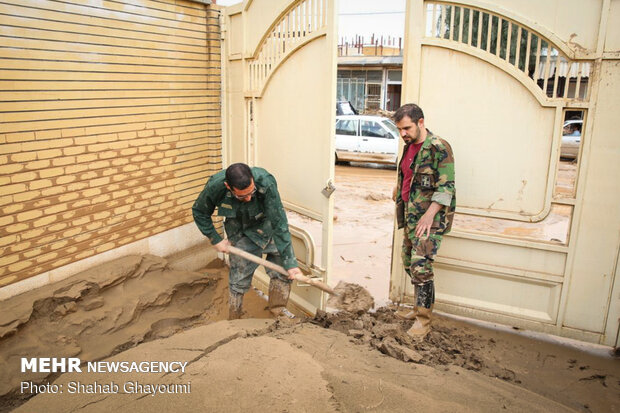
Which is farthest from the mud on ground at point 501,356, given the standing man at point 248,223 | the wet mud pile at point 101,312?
the wet mud pile at point 101,312

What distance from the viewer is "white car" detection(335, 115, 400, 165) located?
1345 centimetres

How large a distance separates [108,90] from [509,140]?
139 inches

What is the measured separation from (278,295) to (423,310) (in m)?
1.30

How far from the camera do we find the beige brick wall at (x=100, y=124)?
3.82 metres

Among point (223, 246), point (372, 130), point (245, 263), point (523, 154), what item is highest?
point (523, 154)

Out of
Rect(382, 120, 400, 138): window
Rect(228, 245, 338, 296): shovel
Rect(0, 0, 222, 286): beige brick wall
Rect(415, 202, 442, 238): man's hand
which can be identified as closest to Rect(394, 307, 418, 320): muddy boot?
Rect(228, 245, 338, 296): shovel

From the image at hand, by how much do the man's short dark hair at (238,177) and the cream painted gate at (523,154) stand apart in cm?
156

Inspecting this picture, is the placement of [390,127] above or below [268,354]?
above

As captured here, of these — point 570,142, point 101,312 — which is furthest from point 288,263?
point 570,142

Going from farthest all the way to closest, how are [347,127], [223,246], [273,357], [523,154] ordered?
[347,127]
[223,246]
[523,154]
[273,357]

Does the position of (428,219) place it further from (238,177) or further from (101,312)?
(101,312)

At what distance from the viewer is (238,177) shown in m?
3.44

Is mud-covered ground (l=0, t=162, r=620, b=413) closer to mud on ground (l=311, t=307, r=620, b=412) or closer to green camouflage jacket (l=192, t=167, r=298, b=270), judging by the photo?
mud on ground (l=311, t=307, r=620, b=412)

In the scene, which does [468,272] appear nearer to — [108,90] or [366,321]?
[366,321]
